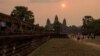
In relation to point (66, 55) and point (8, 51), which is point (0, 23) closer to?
point (8, 51)

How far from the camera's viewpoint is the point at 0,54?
44.9ft

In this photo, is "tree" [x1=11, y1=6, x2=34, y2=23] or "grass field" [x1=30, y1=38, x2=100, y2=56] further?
"tree" [x1=11, y1=6, x2=34, y2=23]

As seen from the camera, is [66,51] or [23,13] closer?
[66,51]

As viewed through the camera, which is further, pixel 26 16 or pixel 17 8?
pixel 17 8

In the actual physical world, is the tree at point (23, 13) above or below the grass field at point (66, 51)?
above

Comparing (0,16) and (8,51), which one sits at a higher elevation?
(0,16)

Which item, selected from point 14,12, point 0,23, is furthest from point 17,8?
point 0,23

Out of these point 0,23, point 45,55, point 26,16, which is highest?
point 26,16

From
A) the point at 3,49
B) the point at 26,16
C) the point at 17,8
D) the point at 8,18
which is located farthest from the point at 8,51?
the point at 17,8

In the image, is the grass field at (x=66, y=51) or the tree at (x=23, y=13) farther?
the tree at (x=23, y=13)

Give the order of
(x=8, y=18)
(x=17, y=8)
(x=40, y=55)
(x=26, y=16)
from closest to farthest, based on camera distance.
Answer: (x=8, y=18)
(x=40, y=55)
(x=26, y=16)
(x=17, y=8)

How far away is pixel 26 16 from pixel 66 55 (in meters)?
124

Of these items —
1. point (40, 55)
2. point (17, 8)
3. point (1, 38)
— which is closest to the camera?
point (1, 38)

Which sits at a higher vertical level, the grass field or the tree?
the tree
